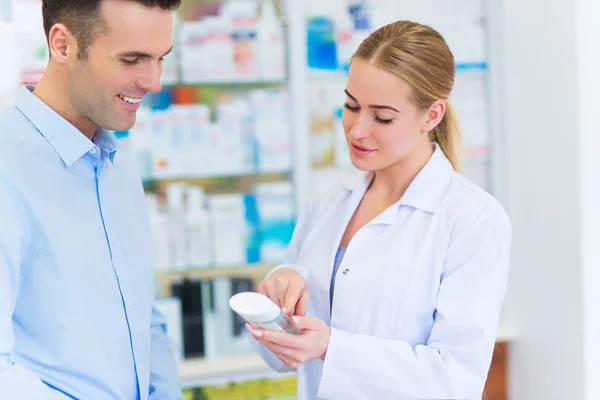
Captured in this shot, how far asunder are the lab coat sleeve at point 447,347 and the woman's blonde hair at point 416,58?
0.32 meters

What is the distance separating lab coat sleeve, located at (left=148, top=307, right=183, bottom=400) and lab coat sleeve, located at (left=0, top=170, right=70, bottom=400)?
1.23 ft

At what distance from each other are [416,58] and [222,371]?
1773 mm

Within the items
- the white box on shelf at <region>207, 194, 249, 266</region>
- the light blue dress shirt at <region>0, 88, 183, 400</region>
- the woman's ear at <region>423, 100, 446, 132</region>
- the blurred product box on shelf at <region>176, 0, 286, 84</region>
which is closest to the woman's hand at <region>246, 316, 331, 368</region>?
the light blue dress shirt at <region>0, 88, 183, 400</region>

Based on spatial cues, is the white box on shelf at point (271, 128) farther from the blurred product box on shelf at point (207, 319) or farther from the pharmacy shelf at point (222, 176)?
the blurred product box on shelf at point (207, 319)

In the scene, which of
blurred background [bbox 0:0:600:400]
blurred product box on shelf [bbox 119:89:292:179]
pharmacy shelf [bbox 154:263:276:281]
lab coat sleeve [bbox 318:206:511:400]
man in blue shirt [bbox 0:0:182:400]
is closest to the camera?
man in blue shirt [bbox 0:0:182:400]

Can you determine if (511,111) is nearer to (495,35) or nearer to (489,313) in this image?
(495,35)

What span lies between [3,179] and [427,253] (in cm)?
87

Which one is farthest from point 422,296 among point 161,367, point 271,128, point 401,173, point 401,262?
point 271,128

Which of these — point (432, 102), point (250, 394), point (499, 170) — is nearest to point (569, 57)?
point (499, 170)

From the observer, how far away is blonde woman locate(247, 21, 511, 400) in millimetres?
1497

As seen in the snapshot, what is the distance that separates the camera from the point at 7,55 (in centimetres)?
282

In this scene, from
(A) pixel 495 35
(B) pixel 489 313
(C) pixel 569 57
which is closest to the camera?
(B) pixel 489 313

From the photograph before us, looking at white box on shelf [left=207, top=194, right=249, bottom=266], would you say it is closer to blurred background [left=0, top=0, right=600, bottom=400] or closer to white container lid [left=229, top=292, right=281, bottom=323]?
blurred background [left=0, top=0, right=600, bottom=400]

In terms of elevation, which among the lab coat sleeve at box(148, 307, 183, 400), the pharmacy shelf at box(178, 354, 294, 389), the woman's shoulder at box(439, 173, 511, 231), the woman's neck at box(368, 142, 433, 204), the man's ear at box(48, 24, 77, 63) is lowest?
the pharmacy shelf at box(178, 354, 294, 389)
